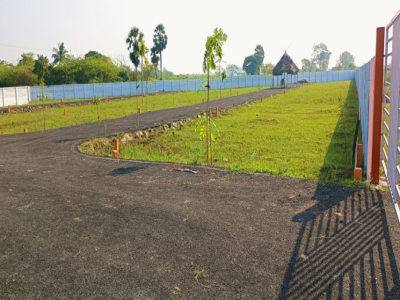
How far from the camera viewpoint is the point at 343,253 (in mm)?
4262

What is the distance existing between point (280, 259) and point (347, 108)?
19.3m

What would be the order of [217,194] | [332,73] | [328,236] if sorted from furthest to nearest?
[332,73] < [217,194] < [328,236]

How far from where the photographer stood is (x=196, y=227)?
16.9 feet

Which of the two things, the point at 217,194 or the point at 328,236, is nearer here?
the point at 328,236

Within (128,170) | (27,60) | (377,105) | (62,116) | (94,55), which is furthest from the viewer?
(94,55)

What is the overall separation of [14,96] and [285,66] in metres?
40.8

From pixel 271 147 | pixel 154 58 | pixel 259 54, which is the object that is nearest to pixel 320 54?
pixel 259 54

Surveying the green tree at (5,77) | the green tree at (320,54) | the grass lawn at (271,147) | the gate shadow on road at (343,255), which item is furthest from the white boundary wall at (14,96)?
the green tree at (320,54)

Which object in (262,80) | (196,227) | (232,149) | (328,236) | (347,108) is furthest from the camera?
(262,80)

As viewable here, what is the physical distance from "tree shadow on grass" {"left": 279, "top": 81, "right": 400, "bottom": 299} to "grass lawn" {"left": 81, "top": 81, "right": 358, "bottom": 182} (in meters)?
1.92

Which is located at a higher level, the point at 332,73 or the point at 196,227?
the point at 332,73

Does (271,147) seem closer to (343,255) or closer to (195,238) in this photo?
(195,238)

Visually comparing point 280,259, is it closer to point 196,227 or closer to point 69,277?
point 196,227

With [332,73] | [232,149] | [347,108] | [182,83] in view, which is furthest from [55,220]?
[332,73]
